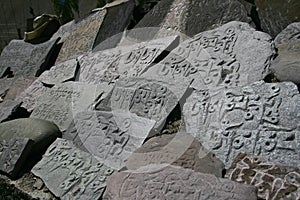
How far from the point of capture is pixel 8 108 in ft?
8.32

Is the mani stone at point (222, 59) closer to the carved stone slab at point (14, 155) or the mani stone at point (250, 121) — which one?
the mani stone at point (250, 121)

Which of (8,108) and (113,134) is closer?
(113,134)

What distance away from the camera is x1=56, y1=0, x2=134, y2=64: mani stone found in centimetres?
296

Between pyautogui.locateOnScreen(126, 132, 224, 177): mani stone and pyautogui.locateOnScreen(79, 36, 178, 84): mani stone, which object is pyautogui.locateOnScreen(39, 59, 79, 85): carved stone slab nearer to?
pyautogui.locateOnScreen(79, 36, 178, 84): mani stone

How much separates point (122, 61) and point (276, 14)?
3.02 feet

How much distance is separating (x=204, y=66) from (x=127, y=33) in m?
0.92

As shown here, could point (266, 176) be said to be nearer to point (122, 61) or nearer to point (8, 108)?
point (122, 61)

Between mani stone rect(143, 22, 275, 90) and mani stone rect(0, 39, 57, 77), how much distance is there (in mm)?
1217

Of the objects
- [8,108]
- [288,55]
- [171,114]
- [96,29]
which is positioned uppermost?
[288,55]

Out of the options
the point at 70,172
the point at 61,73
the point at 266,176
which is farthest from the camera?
the point at 61,73

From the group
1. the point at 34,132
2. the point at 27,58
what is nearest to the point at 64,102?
the point at 34,132

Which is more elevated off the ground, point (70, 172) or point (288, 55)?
point (288, 55)

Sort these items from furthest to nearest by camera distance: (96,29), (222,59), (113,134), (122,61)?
(96,29), (122,61), (222,59), (113,134)

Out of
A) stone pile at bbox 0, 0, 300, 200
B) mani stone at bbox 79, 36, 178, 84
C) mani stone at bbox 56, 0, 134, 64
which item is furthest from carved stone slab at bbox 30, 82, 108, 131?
mani stone at bbox 56, 0, 134, 64
